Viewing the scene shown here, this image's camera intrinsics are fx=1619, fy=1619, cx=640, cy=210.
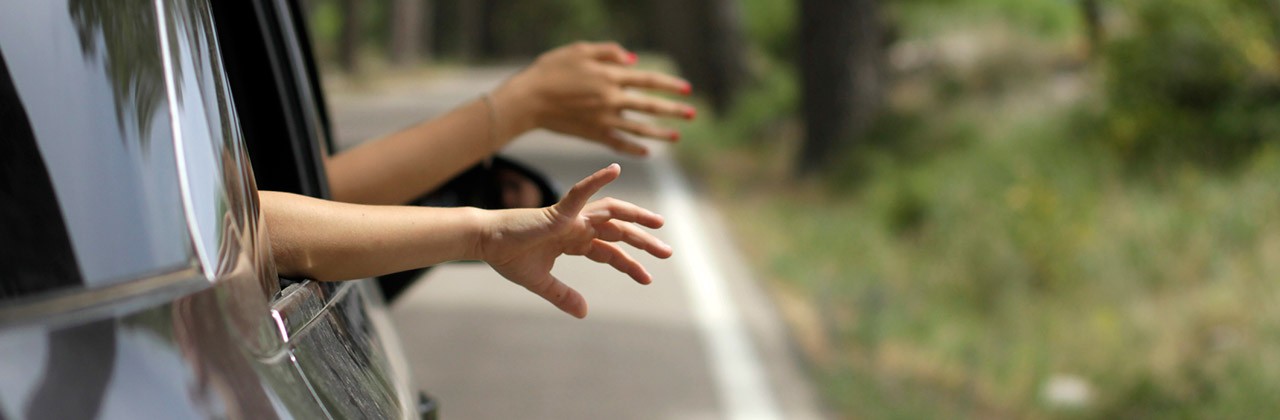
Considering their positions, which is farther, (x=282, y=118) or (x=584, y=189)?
(x=282, y=118)

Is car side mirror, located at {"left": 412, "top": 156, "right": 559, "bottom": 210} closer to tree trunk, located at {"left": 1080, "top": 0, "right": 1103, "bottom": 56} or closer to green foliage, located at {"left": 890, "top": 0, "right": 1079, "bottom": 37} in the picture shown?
tree trunk, located at {"left": 1080, "top": 0, "right": 1103, "bottom": 56}

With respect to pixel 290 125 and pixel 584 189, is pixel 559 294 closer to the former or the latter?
pixel 584 189

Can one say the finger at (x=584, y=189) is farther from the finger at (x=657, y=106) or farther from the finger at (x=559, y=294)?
the finger at (x=657, y=106)

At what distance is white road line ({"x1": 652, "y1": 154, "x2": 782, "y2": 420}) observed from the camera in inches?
286

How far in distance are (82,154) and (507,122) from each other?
1.51 m

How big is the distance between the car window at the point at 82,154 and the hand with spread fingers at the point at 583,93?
1.43 meters

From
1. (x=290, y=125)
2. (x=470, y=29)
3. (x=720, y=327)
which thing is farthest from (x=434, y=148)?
(x=470, y=29)

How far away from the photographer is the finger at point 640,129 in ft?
8.99

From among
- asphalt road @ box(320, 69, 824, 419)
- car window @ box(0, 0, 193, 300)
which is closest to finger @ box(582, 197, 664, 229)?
car window @ box(0, 0, 193, 300)

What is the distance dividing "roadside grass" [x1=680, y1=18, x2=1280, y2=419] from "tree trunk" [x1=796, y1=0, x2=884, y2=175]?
8.91ft

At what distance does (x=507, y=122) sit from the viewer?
2.70 meters

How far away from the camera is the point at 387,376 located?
194cm

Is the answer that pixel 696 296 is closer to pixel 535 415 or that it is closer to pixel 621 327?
pixel 621 327

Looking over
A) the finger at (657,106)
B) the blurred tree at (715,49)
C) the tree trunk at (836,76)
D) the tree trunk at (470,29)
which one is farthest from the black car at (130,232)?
the tree trunk at (470,29)
